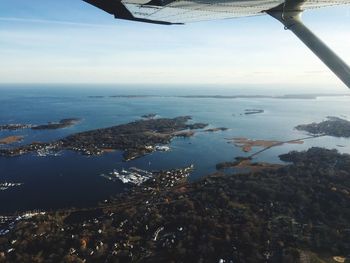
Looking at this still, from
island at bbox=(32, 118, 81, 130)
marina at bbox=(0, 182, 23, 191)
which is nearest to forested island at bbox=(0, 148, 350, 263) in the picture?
marina at bbox=(0, 182, 23, 191)

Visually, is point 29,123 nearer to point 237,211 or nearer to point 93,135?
point 93,135

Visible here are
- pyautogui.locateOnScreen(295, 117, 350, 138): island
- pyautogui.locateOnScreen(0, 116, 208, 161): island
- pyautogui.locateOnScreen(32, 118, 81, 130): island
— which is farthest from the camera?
pyautogui.locateOnScreen(32, 118, 81, 130): island

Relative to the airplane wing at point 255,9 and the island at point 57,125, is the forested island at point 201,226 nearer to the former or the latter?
the airplane wing at point 255,9

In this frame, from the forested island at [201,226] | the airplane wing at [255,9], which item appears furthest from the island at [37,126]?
the airplane wing at [255,9]

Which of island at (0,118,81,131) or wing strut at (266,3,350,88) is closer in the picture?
wing strut at (266,3,350,88)

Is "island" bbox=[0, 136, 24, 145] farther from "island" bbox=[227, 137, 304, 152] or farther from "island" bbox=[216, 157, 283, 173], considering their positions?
"island" bbox=[227, 137, 304, 152]

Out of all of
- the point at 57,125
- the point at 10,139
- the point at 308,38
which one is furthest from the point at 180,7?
the point at 57,125

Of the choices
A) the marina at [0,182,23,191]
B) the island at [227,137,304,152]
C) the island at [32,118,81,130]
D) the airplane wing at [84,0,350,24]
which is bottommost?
the marina at [0,182,23,191]
